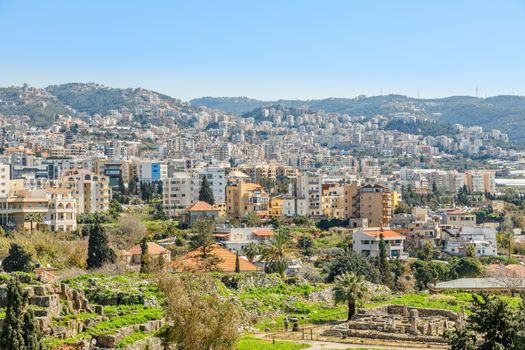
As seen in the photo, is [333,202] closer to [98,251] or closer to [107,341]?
[98,251]

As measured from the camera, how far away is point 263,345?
92.7ft

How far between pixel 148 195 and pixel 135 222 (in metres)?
26.5

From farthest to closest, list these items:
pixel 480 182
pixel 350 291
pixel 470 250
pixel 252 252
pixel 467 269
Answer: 1. pixel 480 182
2. pixel 470 250
3. pixel 467 269
4. pixel 252 252
5. pixel 350 291

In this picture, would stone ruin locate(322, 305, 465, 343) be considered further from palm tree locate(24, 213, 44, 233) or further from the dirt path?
palm tree locate(24, 213, 44, 233)

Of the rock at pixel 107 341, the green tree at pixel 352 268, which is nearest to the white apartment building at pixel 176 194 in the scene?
the green tree at pixel 352 268

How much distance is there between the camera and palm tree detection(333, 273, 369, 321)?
3428 centimetres

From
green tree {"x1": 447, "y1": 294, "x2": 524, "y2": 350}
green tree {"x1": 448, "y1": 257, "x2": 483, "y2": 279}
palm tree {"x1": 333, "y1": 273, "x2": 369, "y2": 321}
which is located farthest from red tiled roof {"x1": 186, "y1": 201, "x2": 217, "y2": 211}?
green tree {"x1": 447, "y1": 294, "x2": 524, "y2": 350}

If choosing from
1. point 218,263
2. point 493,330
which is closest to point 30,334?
point 493,330

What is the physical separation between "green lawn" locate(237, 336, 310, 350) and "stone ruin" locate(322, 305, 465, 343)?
2546 mm

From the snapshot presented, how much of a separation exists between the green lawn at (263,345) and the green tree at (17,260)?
14546 mm

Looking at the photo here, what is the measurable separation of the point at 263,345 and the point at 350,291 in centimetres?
684

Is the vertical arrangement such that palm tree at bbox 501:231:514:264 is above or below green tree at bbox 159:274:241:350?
below

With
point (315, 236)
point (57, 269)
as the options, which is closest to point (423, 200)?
point (315, 236)

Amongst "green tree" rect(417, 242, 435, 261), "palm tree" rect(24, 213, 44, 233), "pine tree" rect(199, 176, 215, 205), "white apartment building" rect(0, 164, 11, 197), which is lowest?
"green tree" rect(417, 242, 435, 261)
